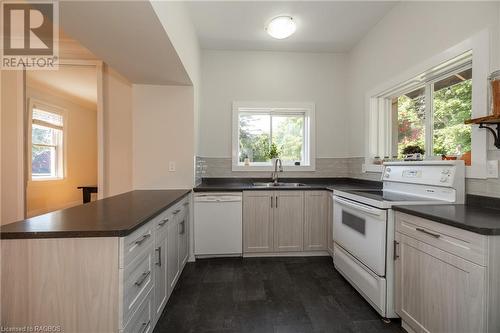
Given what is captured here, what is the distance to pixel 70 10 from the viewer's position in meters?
1.40

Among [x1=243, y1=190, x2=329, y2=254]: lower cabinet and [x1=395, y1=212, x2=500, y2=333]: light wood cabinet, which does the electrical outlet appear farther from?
[x1=243, y1=190, x2=329, y2=254]: lower cabinet

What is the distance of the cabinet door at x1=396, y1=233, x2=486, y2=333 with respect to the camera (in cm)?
118

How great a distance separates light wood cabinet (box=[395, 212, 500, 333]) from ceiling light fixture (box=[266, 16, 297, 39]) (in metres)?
2.31

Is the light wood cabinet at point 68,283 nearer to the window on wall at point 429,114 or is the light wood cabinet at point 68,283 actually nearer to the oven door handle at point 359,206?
the oven door handle at point 359,206

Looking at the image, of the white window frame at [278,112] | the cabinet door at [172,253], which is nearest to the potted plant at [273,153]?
the white window frame at [278,112]

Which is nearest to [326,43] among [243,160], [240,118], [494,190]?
[240,118]

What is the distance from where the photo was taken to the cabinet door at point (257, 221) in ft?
9.70

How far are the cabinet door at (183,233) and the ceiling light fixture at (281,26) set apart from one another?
2.29 meters

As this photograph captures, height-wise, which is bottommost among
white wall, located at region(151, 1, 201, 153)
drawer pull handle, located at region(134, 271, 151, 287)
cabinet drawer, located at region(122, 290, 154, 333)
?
cabinet drawer, located at region(122, 290, 154, 333)

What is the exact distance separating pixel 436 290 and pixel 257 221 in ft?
6.18

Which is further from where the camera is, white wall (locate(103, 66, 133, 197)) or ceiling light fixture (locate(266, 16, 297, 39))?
white wall (locate(103, 66, 133, 197))

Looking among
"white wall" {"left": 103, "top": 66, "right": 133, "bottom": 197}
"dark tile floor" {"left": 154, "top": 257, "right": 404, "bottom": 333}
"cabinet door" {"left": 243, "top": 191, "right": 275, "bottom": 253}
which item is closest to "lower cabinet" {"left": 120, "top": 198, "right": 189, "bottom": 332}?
"dark tile floor" {"left": 154, "top": 257, "right": 404, "bottom": 333}

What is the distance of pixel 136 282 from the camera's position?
50.0 inches

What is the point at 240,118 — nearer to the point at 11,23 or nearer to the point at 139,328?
the point at 11,23
